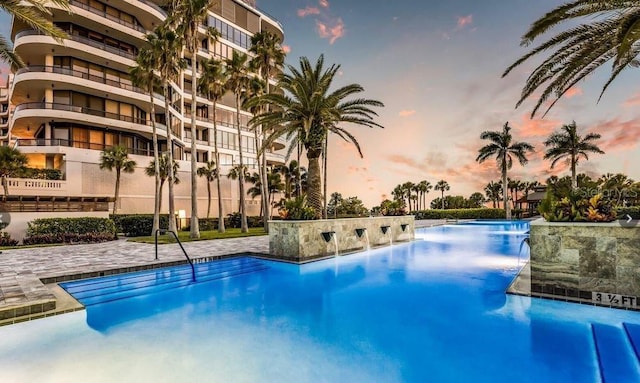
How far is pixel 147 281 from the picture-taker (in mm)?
9258

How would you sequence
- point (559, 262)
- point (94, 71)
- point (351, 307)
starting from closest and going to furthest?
1. point (559, 262)
2. point (351, 307)
3. point (94, 71)

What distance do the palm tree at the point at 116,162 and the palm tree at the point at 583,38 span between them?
28496 mm

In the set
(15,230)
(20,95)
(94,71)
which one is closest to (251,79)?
(94,71)

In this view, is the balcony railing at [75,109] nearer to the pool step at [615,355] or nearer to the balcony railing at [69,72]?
the balcony railing at [69,72]

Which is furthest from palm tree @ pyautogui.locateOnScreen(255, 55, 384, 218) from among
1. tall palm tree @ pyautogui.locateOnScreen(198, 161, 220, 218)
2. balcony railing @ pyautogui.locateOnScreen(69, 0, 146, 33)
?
balcony railing @ pyautogui.locateOnScreen(69, 0, 146, 33)

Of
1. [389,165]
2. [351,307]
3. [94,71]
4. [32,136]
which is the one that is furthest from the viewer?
[389,165]

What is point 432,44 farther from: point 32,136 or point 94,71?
point 32,136

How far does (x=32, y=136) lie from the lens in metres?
32.9

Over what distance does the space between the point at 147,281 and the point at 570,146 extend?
151 ft

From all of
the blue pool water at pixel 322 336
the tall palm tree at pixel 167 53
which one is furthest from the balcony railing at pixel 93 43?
the blue pool water at pixel 322 336

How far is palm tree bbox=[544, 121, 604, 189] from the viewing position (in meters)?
38.0

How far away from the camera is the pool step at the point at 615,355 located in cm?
385

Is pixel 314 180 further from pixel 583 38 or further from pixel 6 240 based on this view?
pixel 6 240

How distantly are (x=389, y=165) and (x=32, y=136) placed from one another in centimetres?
3800
